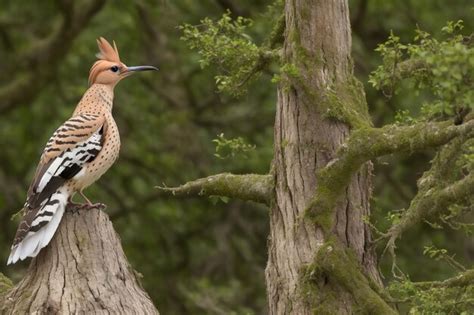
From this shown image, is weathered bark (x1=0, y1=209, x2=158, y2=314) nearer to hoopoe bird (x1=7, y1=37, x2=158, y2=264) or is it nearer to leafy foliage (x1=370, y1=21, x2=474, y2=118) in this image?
hoopoe bird (x1=7, y1=37, x2=158, y2=264)

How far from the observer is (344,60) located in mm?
8414

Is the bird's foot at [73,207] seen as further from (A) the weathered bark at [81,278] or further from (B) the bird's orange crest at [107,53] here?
(B) the bird's orange crest at [107,53]

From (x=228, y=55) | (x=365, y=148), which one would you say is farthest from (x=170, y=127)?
(x=365, y=148)

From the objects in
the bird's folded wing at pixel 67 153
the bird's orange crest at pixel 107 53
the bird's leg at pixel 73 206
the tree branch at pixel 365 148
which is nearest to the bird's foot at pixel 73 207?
the bird's leg at pixel 73 206

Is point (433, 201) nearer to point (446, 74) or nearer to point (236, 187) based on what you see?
point (236, 187)

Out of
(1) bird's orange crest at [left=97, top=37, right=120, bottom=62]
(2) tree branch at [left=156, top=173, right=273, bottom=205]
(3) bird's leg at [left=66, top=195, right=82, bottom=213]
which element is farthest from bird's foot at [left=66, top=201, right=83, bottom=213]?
(1) bird's orange crest at [left=97, top=37, right=120, bottom=62]

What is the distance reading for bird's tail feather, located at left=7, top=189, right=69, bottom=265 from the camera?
8.18 metres

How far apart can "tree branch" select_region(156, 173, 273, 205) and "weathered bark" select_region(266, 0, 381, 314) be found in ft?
0.68

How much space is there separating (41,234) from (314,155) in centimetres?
167

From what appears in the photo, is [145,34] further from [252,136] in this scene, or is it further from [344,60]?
[344,60]

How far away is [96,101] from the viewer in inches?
383

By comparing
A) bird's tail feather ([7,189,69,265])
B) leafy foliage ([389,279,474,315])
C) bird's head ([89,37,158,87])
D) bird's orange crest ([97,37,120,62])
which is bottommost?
leafy foliage ([389,279,474,315])

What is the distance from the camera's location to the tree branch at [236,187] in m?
8.62

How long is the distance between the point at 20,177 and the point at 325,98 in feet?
27.7
